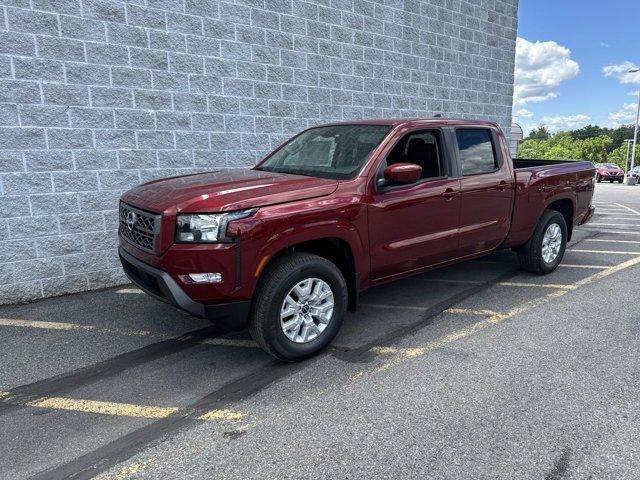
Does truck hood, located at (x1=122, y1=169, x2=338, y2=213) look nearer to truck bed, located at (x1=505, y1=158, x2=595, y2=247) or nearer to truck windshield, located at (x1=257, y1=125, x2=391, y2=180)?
truck windshield, located at (x1=257, y1=125, x2=391, y2=180)

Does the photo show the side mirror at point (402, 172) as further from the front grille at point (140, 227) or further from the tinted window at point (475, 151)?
the front grille at point (140, 227)

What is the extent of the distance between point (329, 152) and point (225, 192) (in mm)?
1370

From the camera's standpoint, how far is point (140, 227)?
381 centimetres

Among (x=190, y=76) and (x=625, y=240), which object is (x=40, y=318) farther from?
(x=625, y=240)

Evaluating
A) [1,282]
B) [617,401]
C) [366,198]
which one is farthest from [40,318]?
[617,401]

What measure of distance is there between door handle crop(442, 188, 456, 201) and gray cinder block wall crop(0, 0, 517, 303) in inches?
125

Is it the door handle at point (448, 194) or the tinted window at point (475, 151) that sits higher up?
the tinted window at point (475, 151)

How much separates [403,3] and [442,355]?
6.95m

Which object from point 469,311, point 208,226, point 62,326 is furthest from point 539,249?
point 62,326

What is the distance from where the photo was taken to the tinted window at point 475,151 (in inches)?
199

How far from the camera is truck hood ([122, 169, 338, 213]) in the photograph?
347cm

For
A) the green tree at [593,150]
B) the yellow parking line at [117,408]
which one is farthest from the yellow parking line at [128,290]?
the green tree at [593,150]

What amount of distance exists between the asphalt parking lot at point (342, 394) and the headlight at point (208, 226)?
3.43 feet

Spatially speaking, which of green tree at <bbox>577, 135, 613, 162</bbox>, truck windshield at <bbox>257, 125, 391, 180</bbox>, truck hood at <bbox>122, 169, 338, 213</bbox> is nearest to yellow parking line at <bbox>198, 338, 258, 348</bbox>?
truck hood at <bbox>122, 169, 338, 213</bbox>
